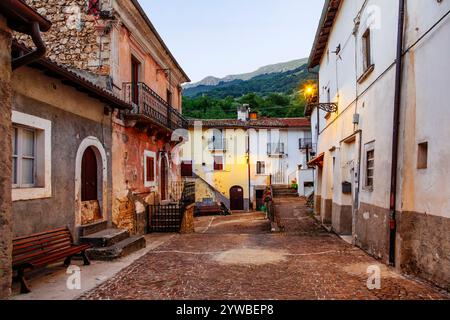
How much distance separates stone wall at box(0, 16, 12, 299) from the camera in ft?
14.7

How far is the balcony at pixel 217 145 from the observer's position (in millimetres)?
33688

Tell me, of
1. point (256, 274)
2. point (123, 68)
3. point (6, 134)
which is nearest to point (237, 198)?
point (123, 68)

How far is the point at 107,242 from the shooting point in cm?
820

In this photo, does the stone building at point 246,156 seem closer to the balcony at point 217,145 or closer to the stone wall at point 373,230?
the balcony at point 217,145

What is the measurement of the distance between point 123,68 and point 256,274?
25.3 ft

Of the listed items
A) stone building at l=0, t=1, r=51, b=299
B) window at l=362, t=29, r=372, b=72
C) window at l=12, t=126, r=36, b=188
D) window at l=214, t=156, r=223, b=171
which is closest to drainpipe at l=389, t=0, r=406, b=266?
window at l=362, t=29, r=372, b=72

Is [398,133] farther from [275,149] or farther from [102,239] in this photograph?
[275,149]

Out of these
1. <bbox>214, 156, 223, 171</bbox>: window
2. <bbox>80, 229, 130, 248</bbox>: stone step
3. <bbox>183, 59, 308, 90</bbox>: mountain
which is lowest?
<bbox>80, 229, 130, 248</bbox>: stone step

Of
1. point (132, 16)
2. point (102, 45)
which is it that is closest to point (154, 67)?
point (132, 16)

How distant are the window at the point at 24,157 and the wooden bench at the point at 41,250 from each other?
1022 millimetres

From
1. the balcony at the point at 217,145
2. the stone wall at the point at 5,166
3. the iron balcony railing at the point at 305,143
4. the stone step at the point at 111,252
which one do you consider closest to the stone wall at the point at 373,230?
the stone step at the point at 111,252

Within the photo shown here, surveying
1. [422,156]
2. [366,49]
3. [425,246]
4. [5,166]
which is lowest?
[425,246]

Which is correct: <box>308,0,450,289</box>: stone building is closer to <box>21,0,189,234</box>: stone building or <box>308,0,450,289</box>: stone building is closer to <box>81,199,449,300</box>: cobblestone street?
<box>81,199,449,300</box>: cobblestone street

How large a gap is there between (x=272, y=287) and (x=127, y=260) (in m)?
3.49
